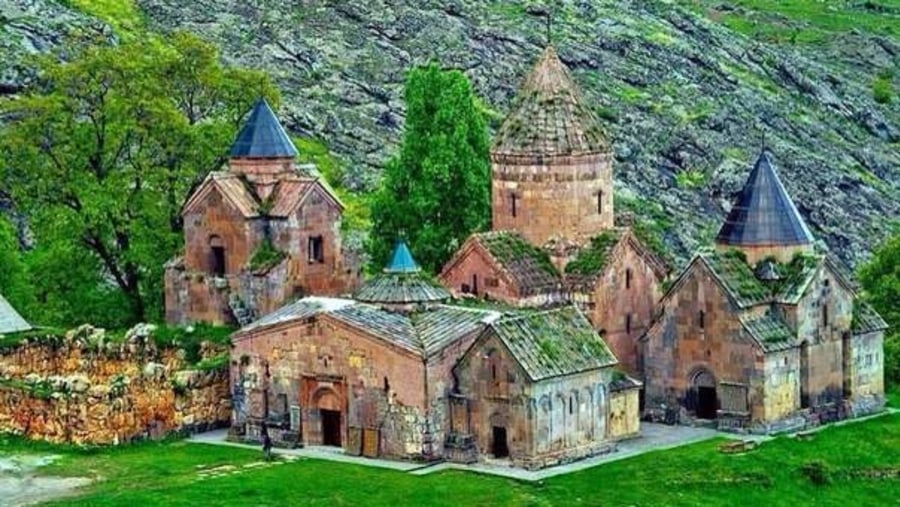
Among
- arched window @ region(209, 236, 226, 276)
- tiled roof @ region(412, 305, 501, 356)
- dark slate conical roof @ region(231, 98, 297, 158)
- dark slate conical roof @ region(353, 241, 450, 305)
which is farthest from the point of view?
dark slate conical roof @ region(231, 98, 297, 158)

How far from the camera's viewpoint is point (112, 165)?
81.2m

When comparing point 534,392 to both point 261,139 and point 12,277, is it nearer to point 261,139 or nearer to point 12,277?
point 261,139

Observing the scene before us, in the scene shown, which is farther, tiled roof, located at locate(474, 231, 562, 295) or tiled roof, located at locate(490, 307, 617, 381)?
tiled roof, located at locate(474, 231, 562, 295)

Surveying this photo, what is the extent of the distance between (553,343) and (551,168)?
7.87 m

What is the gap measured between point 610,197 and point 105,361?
16.6 m

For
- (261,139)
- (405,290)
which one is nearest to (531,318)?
(405,290)

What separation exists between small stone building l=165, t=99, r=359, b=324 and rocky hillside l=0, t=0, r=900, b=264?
36.6 meters

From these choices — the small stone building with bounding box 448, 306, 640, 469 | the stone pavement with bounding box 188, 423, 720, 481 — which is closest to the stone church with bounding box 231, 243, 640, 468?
the small stone building with bounding box 448, 306, 640, 469

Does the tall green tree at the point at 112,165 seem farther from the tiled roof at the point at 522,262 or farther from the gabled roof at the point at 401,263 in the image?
the gabled roof at the point at 401,263

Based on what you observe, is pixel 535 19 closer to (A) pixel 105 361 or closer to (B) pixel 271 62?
(B) pixel 271 62

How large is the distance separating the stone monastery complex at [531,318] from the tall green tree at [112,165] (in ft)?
17.8

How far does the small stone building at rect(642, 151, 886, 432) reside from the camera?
68.0 m

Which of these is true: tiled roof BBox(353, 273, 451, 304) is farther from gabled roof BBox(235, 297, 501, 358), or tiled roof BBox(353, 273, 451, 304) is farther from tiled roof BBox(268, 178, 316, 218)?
tiled roof BBox(268, 178, 316, 218)

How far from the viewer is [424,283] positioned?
6656 centimetres
